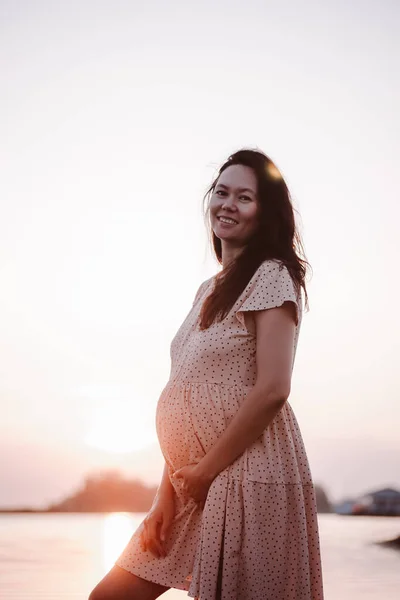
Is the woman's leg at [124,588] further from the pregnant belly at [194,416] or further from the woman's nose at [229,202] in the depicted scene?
the woman's nose at [229,202]

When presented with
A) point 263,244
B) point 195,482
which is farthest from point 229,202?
point 195,482

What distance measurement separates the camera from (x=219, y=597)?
214 centimetres

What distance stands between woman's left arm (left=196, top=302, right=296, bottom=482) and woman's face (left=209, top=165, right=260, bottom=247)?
0.94 feet

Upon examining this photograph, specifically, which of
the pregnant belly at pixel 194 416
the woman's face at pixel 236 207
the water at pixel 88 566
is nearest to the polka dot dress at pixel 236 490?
the pregnant belly at pixel 194 416

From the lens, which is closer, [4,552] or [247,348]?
[247,348]

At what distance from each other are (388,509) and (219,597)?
18.8 metres

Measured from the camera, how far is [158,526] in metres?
2.36

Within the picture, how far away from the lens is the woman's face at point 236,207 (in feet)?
7.95

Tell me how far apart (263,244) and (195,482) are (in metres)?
0.65

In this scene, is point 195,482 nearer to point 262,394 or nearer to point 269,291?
point 262,394

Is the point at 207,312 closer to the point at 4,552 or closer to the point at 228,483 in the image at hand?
the point at 228,483

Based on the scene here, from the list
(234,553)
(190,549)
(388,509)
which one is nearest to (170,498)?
(190,549)

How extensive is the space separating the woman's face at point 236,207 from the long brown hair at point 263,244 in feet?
0.06

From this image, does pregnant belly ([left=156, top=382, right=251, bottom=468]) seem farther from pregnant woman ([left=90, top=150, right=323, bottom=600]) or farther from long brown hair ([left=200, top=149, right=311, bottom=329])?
long brown hair ([left=200, top=149, right=311, bottom=329])
